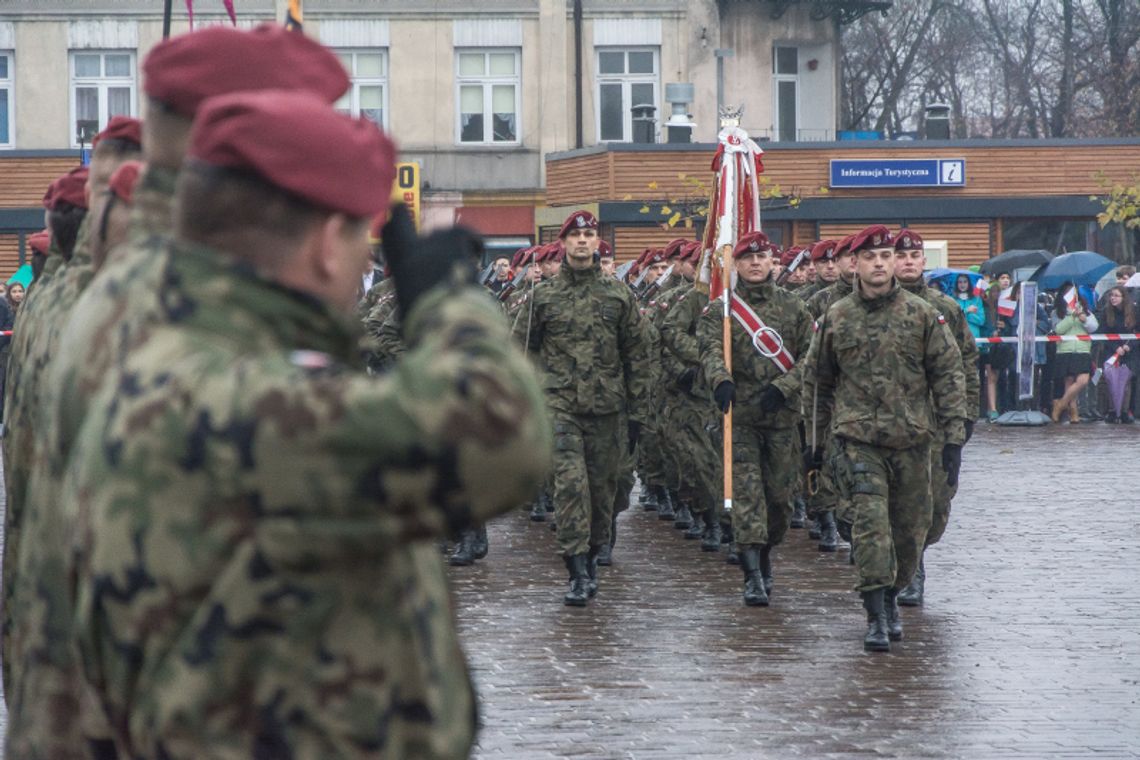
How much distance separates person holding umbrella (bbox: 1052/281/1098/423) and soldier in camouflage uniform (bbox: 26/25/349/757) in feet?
74.4

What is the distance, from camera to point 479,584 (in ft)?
39.6

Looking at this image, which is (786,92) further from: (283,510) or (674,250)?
(283,510)

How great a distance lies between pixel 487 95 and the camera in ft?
135

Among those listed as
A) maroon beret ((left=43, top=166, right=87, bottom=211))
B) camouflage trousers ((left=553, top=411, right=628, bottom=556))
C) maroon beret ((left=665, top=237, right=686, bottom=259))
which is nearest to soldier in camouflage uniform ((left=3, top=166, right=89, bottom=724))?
maroon beret ((left=43, top=166, right=87, bottom=211))

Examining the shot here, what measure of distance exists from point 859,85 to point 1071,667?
49336mm

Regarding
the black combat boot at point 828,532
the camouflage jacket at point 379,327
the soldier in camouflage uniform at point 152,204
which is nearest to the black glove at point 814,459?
the black combat boot at point 828,532

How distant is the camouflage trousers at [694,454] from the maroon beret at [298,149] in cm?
1107

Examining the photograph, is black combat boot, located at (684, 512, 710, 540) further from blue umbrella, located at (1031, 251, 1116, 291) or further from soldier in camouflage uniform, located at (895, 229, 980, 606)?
blue umbrella, located at (1031, 251, 1116, 291)

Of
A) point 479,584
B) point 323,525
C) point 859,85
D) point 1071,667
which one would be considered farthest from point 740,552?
point 859,85

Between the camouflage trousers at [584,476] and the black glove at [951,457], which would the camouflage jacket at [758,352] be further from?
the black glove at [951,457]

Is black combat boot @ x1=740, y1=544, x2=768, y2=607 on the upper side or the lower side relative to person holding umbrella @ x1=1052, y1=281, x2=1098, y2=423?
lower

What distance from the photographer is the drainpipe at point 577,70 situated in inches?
1593

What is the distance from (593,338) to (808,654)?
2850mm

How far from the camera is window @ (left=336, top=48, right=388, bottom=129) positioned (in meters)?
41.0
